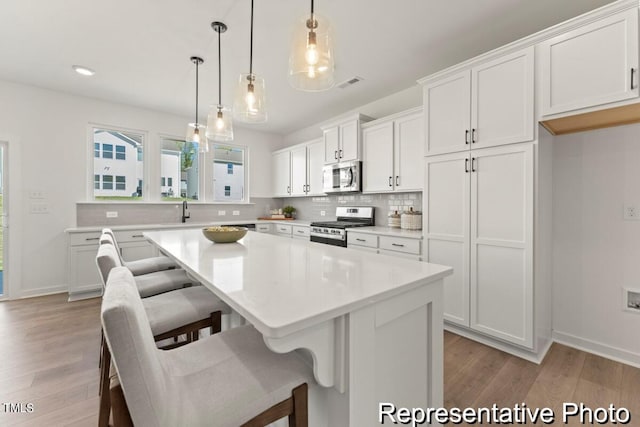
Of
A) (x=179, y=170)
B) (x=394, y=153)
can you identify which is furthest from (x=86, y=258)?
(x=394, y=153)

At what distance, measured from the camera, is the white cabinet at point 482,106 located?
213 cm

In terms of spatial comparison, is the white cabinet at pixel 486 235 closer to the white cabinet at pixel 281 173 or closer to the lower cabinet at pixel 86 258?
the white cabinet at pixel 281 173

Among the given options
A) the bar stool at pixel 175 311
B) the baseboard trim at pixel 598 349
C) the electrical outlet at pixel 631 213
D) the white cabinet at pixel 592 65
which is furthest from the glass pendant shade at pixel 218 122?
the baseboard trim at pixel 598 349

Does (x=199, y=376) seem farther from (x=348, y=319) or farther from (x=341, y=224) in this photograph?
(x=341, y=224)

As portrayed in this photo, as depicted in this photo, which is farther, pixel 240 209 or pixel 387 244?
pixel 240 209

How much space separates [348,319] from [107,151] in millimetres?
4705

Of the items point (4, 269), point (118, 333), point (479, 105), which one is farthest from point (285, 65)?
point (4, 269)

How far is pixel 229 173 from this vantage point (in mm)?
5305

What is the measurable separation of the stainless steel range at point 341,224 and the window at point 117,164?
281 centimetres

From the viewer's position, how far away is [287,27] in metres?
2.41

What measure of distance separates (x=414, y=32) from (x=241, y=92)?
1.58m

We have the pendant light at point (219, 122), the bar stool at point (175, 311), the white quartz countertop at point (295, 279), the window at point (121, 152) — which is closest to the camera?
the white quartz countertop at point (295, 279)

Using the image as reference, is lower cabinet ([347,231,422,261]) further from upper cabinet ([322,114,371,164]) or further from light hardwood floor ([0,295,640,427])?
upper cabinet ([322,114,371,164])

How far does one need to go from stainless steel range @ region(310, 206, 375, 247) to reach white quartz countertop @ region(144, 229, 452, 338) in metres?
1.83
